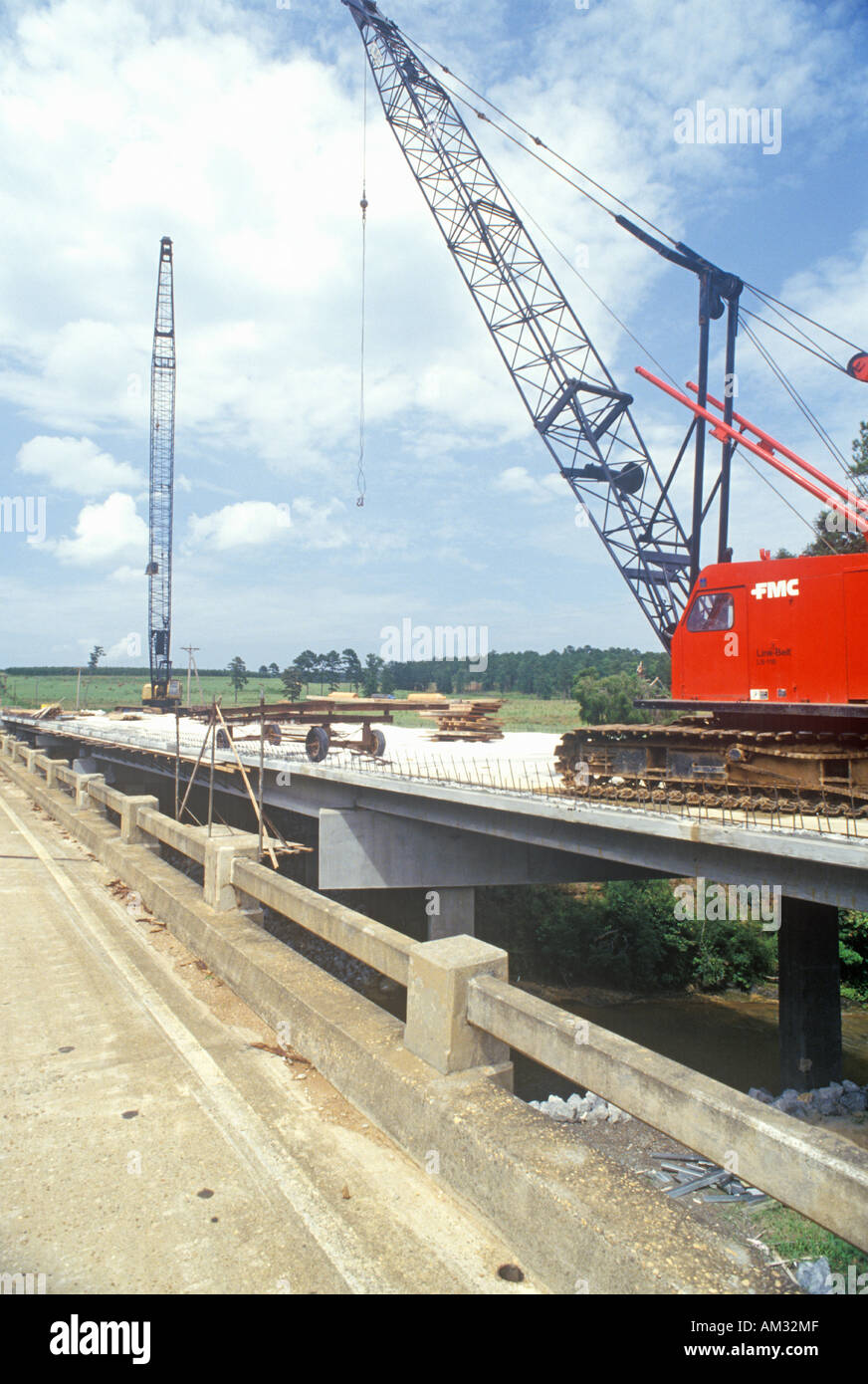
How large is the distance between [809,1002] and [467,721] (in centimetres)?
1635

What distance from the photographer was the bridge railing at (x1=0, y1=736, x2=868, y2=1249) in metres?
3.16

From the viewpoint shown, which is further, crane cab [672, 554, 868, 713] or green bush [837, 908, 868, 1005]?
green bush [837, 908, 868, 1005]

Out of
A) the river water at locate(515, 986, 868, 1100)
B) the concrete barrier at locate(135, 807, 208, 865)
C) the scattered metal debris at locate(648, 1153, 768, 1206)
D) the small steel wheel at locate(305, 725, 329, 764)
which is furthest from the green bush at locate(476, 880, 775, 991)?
the concrete barrier at locate(135, 807, 208, 865)

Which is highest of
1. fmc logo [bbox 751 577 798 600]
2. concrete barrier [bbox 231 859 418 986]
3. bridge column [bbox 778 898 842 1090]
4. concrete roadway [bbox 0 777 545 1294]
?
fmc logo [bbox 751 577 798 600]

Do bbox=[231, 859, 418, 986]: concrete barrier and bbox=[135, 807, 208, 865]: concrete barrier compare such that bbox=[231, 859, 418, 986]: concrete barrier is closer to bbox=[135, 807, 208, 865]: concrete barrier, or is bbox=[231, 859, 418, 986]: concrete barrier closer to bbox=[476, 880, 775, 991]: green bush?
bbox=[135, 807, 208, 865]: concrete barrier

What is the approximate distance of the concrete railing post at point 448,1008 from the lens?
191 inches

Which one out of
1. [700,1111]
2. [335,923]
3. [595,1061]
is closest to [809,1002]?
[335,923]

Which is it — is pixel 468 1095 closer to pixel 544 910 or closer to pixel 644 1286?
pixel 644 1286

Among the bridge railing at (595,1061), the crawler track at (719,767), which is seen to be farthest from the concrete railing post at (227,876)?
the crawler track at (719,767)

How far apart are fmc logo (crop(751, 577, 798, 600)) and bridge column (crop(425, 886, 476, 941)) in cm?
1011

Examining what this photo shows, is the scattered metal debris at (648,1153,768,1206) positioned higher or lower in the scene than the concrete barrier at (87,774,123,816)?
lower

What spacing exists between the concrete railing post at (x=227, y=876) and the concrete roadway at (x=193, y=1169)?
122cm

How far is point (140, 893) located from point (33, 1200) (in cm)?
687

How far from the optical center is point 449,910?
65.8 feet
